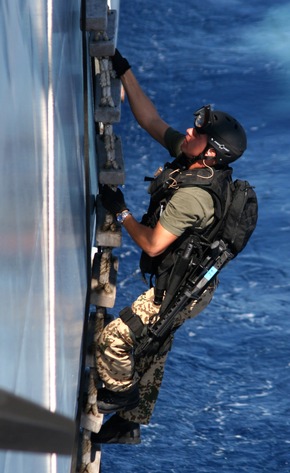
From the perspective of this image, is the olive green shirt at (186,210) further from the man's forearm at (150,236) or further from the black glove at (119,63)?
the black glove at (119,63)

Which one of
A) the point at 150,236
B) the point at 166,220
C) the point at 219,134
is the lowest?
the point at 150,236

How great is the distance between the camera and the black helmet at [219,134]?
632 centimetres

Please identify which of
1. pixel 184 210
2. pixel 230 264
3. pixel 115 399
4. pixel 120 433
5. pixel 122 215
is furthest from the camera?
pixel 230 264

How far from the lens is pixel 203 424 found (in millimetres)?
9898

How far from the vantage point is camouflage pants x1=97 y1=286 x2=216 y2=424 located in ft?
22.7

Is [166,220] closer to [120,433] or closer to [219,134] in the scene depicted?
[219,134]

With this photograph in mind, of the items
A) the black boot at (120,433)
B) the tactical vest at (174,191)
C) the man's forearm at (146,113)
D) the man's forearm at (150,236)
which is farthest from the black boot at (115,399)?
the man's forearm at (146,113)

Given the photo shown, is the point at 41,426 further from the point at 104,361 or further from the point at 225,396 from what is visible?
the point at 225,396

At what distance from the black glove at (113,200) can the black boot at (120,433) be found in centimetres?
201

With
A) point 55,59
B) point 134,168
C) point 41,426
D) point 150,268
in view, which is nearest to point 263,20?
point 134,168

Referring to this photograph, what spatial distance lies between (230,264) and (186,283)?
5.70 m

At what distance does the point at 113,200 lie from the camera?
641 cm

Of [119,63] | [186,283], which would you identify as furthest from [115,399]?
[119,63]

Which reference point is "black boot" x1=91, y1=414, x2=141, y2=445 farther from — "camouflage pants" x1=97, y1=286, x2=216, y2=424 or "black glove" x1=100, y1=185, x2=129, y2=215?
"black glove" x1=100, y1=185, x2=129, y2=215
